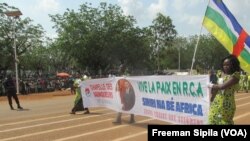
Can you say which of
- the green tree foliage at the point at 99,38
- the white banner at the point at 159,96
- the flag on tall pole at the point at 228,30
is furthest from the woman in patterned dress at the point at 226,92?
the green tree foliage at the point at 99,38

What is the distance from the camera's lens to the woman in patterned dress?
6492mm

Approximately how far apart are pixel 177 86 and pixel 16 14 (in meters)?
29.2

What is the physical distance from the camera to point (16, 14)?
122 feet

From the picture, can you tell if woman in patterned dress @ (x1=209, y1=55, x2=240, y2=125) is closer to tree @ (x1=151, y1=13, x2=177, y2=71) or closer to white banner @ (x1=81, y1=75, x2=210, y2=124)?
white banner @ (x1=81, y1=75, x2=210, y2=124)

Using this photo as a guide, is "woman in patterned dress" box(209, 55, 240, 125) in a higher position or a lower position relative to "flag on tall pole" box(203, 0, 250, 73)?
lower

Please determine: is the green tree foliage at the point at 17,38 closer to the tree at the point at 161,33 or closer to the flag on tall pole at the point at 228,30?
the tree at the point at 161,33

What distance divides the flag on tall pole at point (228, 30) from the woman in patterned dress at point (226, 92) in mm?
3028

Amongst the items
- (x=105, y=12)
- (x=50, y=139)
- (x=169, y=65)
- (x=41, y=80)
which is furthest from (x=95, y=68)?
(x=169, y=65)

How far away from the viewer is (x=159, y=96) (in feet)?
35.9

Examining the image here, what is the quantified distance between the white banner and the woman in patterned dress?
7.20ft

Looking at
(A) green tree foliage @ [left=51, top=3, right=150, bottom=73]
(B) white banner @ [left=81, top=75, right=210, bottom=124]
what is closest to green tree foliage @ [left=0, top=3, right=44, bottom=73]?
(A) green tree foliage @ [left=51, top=3, right=150, bottom=73]

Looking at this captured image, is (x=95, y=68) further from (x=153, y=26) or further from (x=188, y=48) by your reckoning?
(x=188, y=48)

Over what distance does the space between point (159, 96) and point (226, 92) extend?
4.43 meters

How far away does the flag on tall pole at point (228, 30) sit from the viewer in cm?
993
